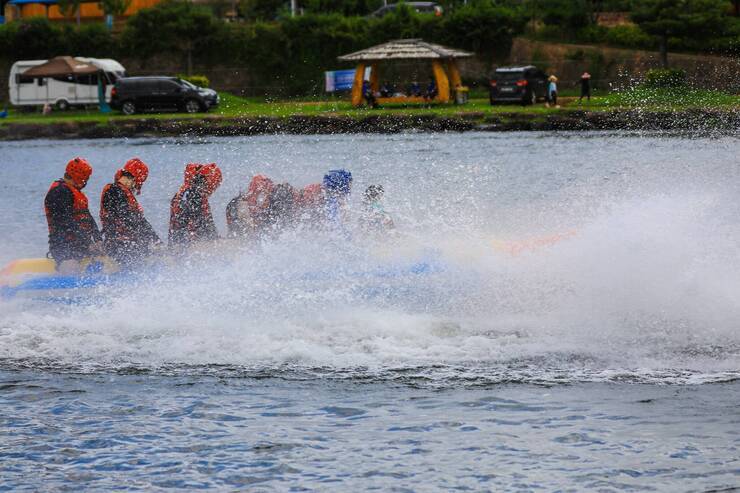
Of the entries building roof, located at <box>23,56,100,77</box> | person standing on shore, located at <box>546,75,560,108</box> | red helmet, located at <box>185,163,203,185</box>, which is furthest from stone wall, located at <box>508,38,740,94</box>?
red helmet, located at <box>185,163,203,185</box>

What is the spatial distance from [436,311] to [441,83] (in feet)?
109

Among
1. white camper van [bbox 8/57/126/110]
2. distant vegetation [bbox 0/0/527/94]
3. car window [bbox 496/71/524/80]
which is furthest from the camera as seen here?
distant vegetation [bbox 0/0/527/94]

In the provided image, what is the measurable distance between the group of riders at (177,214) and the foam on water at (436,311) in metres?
0.29

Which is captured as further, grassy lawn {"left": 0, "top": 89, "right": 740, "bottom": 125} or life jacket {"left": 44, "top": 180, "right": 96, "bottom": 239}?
grassy lawn {"left": 0, "top": 89, "right": 740, "bottom": 125}

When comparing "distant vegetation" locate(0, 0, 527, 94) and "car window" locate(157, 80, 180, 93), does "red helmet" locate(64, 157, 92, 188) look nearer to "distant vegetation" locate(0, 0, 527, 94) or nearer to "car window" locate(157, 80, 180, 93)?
"car window" locate(157, 80, 180, 93)

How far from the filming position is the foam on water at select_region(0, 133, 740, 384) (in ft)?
35.2

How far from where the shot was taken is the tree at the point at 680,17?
4716 cm

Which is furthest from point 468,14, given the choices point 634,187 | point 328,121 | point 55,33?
point 634,187

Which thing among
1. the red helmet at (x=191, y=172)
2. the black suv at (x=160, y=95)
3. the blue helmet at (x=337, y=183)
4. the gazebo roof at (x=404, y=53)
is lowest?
the blue helmet at (x=337, y=183)

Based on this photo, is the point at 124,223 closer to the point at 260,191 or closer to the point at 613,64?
the point at 260,191

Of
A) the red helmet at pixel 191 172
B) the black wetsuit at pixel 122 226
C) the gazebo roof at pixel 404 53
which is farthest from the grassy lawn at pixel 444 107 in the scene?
the black wetsuit at pixel 122 226

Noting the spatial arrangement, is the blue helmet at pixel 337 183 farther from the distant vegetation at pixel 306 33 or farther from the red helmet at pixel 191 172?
the distant vegetation at pixel 306 33

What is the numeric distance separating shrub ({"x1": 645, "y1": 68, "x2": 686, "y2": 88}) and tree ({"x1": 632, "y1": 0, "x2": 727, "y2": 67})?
4.42m

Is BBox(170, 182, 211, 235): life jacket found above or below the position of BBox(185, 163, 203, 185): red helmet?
below
